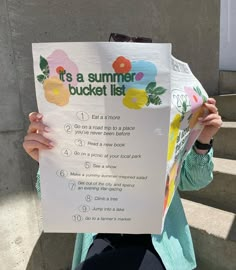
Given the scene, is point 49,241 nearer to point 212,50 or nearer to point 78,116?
point 78,116

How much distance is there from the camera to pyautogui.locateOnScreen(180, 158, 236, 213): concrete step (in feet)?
7.97

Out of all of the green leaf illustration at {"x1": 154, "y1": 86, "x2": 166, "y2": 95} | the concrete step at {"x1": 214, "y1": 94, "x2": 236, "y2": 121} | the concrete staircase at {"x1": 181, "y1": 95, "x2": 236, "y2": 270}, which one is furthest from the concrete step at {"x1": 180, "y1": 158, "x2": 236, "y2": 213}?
the green leaf illustration at {"x1": 154, "y1": 86, "x2": 166, "y2": 95}

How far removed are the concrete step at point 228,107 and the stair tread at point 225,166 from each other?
0.58m

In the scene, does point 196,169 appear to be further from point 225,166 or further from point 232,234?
point 225,166

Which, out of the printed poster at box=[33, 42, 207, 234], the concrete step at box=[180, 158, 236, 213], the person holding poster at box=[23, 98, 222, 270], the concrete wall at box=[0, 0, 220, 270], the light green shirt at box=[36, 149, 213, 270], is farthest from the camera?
the concrete step at box=[180, 158, 236, 213]

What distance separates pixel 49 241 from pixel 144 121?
1.39 meters

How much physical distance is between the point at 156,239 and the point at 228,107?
7.29 ft

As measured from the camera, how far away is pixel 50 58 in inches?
40.2

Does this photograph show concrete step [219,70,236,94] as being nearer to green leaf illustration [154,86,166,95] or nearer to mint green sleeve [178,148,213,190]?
mint green sleeve [178,148,213,190]

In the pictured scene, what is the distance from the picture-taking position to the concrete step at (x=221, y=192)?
243 centimetres

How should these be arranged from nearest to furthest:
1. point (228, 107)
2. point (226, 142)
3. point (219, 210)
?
point (219, 210)
point (226, 142)
point (228, 107)

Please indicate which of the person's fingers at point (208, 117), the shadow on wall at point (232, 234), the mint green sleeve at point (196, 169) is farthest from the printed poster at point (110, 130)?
the shadow on wall at point (232, 234)

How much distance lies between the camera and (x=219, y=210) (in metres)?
2.34

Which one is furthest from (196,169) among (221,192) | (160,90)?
(221,192)
